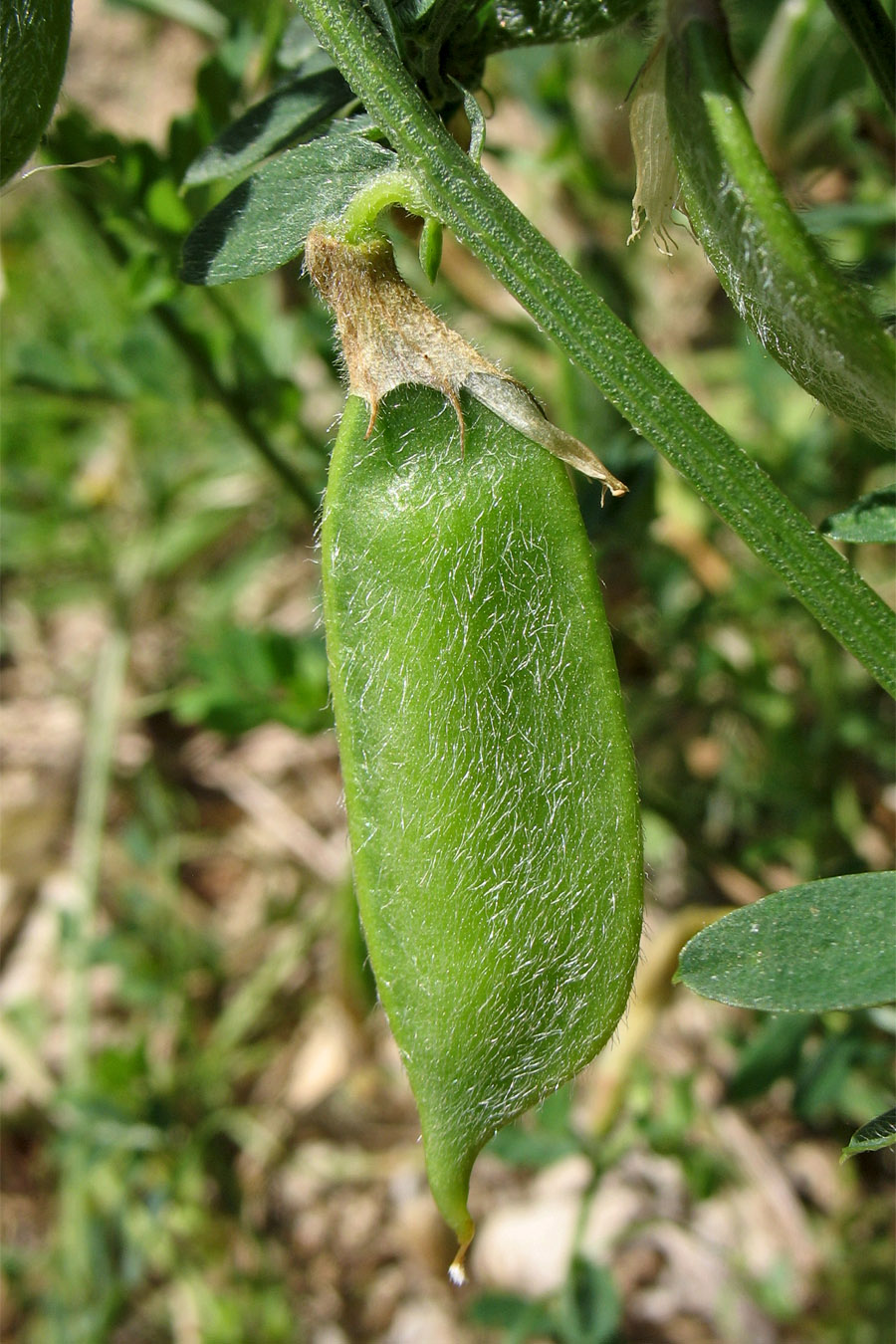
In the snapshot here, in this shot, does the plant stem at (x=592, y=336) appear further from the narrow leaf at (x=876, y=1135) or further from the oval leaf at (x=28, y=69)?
the narrow leaf at (x=876, y=1135)

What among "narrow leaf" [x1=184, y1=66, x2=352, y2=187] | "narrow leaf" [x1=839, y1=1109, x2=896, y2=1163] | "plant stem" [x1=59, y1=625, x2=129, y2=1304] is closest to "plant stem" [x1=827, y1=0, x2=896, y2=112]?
"narrow leaf" [x1=184, y1=66, x2=352, y2=187]

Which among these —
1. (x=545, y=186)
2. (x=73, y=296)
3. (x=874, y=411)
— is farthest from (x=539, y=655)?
(x=73, y=296)

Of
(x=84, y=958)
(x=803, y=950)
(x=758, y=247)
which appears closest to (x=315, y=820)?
(x=84, y=958)

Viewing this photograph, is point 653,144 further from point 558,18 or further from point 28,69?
point 28,69

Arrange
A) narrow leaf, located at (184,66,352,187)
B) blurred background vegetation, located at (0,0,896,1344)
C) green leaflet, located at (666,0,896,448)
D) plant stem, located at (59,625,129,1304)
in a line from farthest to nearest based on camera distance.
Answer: plant stem, located at (59,625,129,1304), blurred background vegetation, located at (0,0,896,1344), narrow leaf, located at (184,66,352,187), green leaflet, located at (666,0,896,448)

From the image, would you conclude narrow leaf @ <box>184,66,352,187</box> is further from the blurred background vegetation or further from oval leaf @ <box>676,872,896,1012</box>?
oval leaf @ <box>676,872,896,1012</box>
